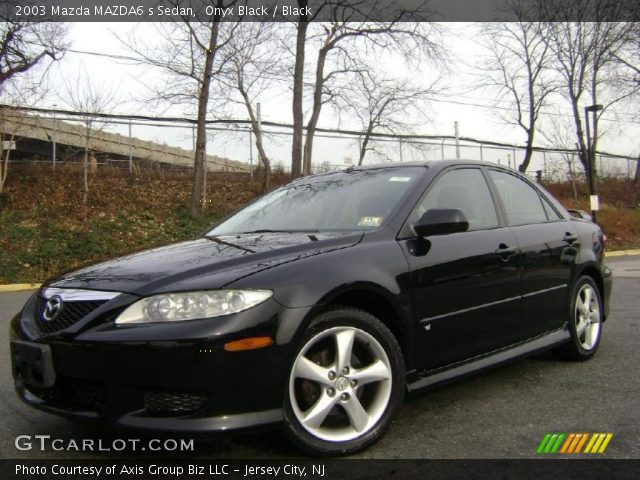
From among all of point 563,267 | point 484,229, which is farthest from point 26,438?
point 563,267

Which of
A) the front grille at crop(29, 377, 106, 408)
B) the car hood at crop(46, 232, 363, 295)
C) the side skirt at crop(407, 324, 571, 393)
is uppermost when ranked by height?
the car hood at crop(46, 232, 363, 295)

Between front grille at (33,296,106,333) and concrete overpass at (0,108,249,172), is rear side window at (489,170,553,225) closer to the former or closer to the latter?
front grille at (33,296,106,333)

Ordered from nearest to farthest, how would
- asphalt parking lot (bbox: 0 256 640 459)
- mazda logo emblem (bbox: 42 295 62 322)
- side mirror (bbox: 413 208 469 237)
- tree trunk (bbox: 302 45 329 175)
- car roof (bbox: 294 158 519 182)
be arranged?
mazda logo emblem (bbox: 42 295 62 322) → asphalt parking lot (bbox: 0 256 640 459) → side mirror (bbox: 413 208 469 237) → car roof (bbox: 294 158 519 182) → tree trunk (bbox: 302 45 329 175)

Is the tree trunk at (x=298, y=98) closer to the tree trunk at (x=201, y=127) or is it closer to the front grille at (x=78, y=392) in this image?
the tree trunk at (x=201, y=127)

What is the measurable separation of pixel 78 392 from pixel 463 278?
209 centimetres

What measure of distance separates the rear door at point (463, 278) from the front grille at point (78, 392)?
1.58 metres

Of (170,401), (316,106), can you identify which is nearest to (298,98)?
(316,106)

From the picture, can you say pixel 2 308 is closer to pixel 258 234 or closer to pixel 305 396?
pixel 258 234

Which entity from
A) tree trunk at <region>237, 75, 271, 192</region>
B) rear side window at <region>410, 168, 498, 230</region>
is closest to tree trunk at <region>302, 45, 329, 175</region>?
tree trunk at <region>237, 75, 271, 192</region>

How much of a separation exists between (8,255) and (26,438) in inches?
447

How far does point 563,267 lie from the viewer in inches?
172

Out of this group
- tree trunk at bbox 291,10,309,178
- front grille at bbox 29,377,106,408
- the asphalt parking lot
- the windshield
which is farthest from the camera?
tree trunk at bbox 291,10,309,178

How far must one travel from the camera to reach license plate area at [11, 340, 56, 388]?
2629 mm

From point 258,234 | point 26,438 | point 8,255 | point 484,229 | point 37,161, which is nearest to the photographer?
point 26,438
